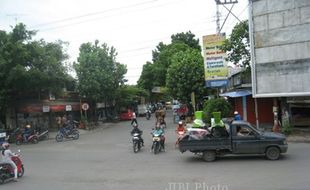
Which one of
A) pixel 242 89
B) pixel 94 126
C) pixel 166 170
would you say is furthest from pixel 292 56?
pixel 94 126

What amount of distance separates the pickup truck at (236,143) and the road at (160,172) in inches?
15.0

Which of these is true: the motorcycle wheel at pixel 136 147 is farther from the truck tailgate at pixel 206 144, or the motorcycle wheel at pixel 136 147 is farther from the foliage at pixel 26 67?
the foliage at pixel 26 67

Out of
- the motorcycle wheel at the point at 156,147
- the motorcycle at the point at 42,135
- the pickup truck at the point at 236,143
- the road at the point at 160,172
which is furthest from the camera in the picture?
the motorcycle at the point at 42,135

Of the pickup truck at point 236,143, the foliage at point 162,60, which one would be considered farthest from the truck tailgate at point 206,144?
the foliage at point 162,60

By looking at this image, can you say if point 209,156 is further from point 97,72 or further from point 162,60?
point 162,60

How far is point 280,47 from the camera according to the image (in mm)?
25250

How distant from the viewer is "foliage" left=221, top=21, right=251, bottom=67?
28609mm

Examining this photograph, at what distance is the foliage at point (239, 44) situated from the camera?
28.6m

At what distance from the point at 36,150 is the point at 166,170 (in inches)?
493

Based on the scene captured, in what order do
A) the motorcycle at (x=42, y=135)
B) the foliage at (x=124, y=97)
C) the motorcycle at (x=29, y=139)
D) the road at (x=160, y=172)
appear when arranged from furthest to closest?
the foliage at (x=124, y=97) → the motorcycle at (x=42, y=135) → the motorcycle at (x=29, y=139) → the road at (x=160, y=172)

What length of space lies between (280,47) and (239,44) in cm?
391

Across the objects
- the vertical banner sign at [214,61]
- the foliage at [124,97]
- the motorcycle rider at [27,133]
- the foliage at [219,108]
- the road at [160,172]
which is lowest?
the road at [160,172]

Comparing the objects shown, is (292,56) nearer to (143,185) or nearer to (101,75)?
(143,185)

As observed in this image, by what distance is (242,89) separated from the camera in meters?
32.8
